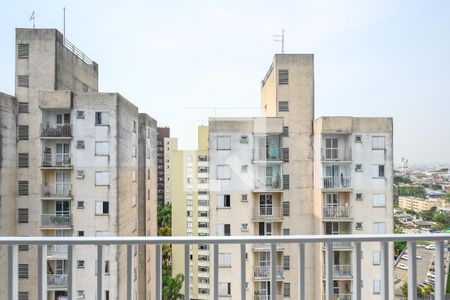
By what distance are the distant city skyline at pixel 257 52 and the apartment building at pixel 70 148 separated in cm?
19

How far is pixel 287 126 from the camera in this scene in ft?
10.6

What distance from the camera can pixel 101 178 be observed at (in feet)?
9.80

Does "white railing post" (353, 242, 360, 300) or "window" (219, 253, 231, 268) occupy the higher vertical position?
"white railing post" (353, 242, 360, 300)

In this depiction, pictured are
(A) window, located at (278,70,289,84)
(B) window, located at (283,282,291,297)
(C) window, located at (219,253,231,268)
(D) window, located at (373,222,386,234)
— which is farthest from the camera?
(A) window, located at (278,70,289,84)

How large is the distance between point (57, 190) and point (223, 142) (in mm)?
1722

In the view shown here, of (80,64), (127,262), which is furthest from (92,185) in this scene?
(127,262)

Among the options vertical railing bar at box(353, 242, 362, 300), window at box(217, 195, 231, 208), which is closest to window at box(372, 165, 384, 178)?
window at box(217, 195, 231, 208)

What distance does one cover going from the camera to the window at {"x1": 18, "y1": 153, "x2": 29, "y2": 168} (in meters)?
2.93

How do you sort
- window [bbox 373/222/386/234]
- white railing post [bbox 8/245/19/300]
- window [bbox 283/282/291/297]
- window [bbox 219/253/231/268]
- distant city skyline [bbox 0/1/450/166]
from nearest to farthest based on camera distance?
1. white railing post [bbox 8/245/19/300]
2. window [bbox 219/253/231/268]
3. window [bbox 283/282/291/297]
4. distant city skyline [bbox 0/1/450/166]
5. window [bbox 373/222/386/234]

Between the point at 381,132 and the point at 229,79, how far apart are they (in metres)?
1.45

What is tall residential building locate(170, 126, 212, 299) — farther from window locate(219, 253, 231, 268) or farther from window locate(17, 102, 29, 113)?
window locate(17, 102, 29, 113)

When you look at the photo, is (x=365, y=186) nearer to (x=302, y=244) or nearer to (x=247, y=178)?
(x=247, y=178)

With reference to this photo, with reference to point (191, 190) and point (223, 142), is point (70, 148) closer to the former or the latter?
point (191, 190)

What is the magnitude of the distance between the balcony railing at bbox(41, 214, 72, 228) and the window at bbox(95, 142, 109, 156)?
0.72 metres
